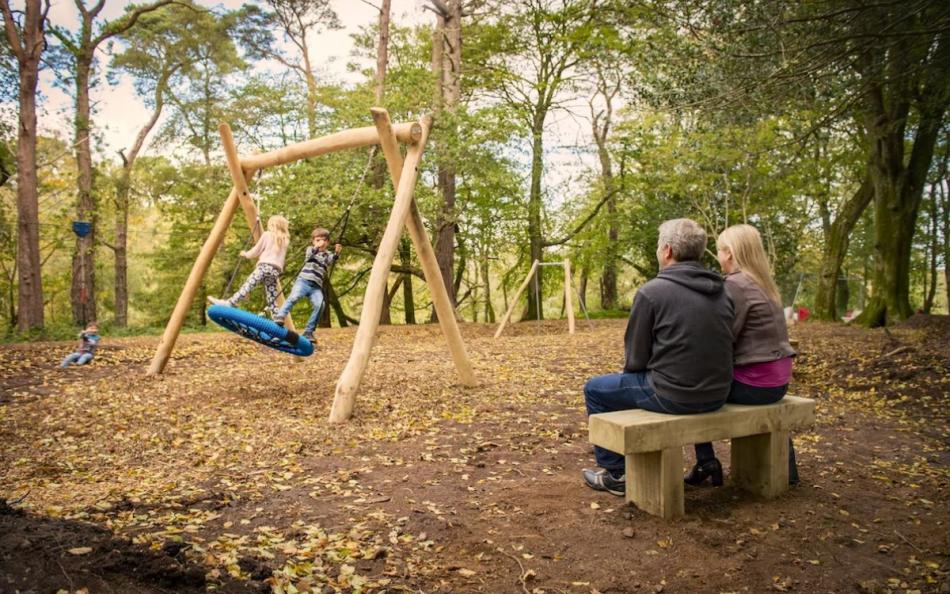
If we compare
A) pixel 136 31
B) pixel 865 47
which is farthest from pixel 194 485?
pixel 136 31

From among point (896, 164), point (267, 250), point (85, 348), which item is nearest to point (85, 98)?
point (85, 348)

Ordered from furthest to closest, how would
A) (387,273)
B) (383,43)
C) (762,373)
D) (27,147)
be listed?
(383,43)
(27,147)
(387,273)
(762,373)

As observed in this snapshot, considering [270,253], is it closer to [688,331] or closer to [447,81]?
[688,331]

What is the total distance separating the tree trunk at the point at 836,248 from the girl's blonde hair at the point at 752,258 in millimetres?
13139

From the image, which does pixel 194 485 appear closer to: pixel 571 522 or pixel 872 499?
pixel 571 522

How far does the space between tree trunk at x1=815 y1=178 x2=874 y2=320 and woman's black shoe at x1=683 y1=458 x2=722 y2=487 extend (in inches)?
514

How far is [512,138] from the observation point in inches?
626

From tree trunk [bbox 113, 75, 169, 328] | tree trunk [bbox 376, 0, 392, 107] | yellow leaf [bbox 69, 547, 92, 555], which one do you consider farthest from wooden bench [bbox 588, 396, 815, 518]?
tree trunk [bbox 113, 75, 169, 328]

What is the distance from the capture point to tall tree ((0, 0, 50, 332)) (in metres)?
12.9

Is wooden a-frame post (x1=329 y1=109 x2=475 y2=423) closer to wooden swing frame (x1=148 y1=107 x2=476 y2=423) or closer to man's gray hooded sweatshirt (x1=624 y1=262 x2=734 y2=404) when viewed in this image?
wooden swing frame (x1=148 y1=107 x2=476 y2=423)

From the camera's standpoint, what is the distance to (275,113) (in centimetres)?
1672

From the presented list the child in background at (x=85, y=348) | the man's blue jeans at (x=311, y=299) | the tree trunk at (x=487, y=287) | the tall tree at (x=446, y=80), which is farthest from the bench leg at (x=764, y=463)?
the tree trunk at (x=487, y=287)

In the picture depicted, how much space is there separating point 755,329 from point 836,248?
13.4 m

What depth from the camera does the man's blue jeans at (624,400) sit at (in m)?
3.19
